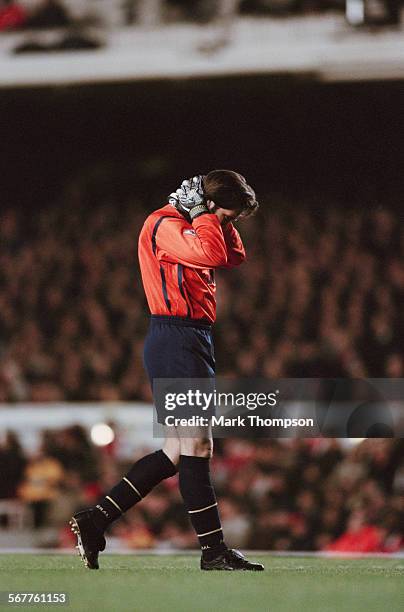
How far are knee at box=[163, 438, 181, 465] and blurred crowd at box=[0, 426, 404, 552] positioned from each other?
240 cm

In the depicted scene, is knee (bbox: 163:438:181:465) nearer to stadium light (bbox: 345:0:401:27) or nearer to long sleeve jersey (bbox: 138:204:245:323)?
long sleeve jersey (bbox: 138:204:245:323)

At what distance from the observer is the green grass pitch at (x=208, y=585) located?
111 inches

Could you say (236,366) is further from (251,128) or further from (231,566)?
(231,566)

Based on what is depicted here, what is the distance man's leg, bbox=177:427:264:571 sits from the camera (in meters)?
3.45

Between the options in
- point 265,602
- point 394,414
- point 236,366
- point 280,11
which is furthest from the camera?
point 280,11

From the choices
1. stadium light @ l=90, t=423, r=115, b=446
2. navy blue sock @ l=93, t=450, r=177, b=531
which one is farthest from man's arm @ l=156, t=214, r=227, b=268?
stadium light @ l=90, t=423, r=115, b=446

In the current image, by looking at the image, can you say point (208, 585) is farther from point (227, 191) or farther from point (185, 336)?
point (227, 191)

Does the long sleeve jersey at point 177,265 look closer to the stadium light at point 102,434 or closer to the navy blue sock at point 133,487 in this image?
the navy blue sock at point 133,487

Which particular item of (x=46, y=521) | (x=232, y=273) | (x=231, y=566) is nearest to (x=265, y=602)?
(x=231, y=566)

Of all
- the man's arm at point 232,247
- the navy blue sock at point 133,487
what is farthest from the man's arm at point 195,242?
the navy blue sock at point 133,487

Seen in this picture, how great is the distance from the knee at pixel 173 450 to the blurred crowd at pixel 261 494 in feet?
7.86

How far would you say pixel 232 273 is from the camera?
8602 millimetres

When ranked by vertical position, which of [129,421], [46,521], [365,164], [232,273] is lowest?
[46,521]

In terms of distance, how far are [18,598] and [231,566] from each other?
0.74 metres
